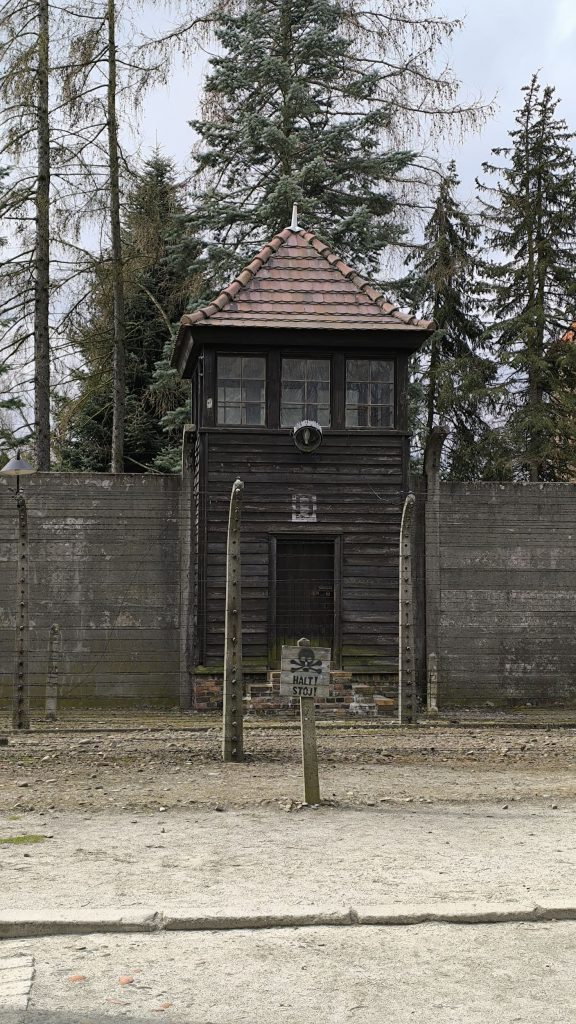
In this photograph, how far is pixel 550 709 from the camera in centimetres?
1966

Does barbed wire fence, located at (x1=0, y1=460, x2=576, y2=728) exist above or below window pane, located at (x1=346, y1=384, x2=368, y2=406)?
below

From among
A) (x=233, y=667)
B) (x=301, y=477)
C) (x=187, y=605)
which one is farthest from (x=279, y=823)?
(x=301, y=477)

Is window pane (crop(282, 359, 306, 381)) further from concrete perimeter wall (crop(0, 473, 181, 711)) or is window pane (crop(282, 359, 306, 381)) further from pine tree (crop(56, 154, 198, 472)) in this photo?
pine tree (crop(56, 154, 198, 472))

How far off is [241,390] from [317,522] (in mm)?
2234

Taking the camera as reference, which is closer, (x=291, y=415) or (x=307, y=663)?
(x=307, y=663)

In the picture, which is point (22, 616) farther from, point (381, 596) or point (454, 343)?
point (454, 343)

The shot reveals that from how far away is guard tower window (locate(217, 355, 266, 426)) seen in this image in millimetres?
19234

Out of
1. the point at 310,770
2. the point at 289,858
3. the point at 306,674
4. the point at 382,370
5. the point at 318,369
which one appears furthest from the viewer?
the point at 382,370

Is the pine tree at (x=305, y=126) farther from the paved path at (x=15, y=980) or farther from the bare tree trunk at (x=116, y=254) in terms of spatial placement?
the paved path at (x=15, y=980)

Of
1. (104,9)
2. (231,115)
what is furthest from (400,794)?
(231,115)

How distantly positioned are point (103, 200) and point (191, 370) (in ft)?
19.7

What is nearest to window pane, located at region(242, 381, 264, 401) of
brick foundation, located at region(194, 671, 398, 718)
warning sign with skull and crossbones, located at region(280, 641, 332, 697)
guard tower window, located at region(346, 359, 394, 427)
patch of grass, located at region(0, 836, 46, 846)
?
guard tower window, located at region(346, 359, 394, 427)

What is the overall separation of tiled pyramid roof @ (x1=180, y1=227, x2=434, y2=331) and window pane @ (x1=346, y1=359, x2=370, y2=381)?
62 centimetres

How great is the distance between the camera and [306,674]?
10461 mm
